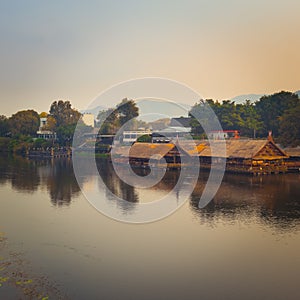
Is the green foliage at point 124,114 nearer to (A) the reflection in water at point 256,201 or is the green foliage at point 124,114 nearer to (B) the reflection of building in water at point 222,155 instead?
(B) the reflection of building in water at point 222,155

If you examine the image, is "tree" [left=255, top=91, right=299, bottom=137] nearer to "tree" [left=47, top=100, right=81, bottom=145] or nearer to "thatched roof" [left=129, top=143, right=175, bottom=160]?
"thatched roof" [left=129, top=143, right=175, bottom=160]

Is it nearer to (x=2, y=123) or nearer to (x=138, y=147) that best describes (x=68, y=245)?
(x=138, y=147)

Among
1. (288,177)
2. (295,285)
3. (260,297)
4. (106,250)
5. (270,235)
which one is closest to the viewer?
(260,297)

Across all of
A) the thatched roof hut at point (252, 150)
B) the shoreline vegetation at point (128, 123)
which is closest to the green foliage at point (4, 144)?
the shoreline vegetation at point (128, 123)

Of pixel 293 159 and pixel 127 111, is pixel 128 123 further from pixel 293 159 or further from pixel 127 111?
pixel 293 159

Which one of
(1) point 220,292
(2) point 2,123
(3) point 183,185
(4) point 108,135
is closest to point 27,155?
(4) point 108,135

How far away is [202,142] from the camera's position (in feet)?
134

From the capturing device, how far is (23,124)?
7719 centimetres

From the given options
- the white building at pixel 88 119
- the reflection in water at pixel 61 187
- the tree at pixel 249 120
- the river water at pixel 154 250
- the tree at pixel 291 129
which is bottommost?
the river water at pixel 154 250

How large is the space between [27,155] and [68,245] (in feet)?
166

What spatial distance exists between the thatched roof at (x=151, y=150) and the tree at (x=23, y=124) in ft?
126

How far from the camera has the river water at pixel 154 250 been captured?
11125 millimetres

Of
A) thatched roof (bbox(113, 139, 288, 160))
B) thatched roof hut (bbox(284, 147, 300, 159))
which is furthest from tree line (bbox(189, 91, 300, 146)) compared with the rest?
thatched roof (bbox(113, 139, 288, 160))

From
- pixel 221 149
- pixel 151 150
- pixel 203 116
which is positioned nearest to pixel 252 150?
pixel 221 149
